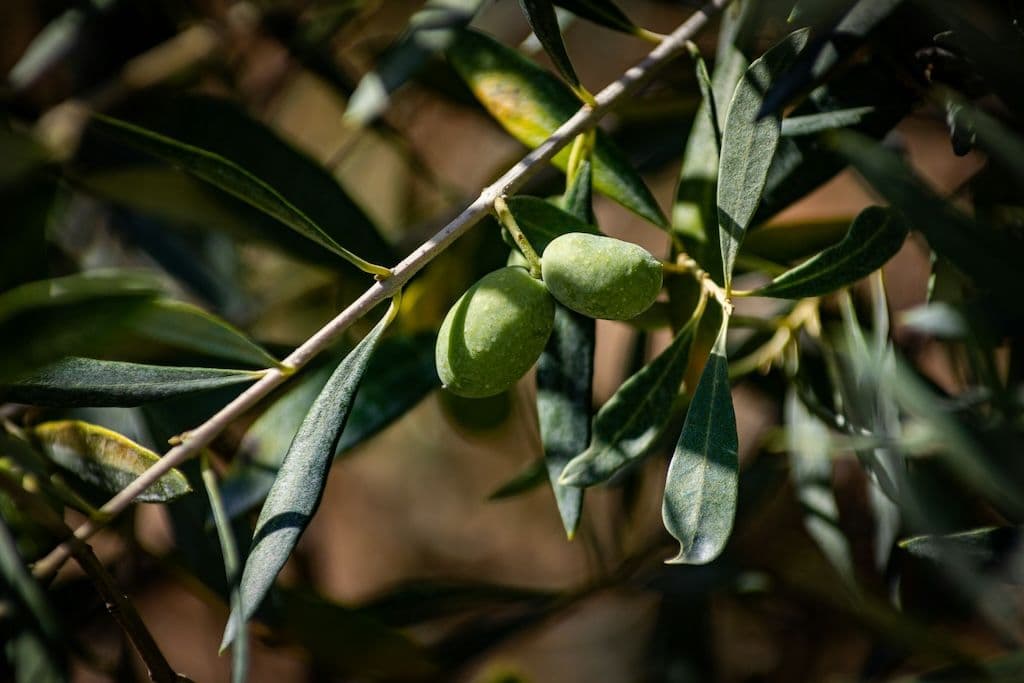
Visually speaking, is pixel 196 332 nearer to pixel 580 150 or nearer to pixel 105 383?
pixel 105 383

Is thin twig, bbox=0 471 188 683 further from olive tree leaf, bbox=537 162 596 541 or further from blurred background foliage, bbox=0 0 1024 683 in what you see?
olive tree leaf, bbox=537 162 596 541

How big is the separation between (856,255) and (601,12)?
1.05ft

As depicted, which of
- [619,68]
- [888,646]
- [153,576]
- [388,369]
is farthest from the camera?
[619,68]

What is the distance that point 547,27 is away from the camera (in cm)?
67

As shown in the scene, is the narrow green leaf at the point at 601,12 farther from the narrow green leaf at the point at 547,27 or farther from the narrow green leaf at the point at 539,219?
the narrow green leaf at the point at 539,219

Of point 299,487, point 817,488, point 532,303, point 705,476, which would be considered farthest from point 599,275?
point 817,488

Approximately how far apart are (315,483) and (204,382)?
14 centimetres

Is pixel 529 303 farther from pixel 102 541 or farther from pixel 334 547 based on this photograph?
pixel 334 547

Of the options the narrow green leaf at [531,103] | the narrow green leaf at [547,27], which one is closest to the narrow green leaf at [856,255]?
the narrow green leaf at [531,103]

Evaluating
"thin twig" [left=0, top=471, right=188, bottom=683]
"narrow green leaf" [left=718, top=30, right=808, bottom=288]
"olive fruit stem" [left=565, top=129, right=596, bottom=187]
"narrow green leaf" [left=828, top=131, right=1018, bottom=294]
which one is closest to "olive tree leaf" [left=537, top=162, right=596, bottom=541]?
"olive fruit stem" [left=565, top=129, right=596, bottom=187]

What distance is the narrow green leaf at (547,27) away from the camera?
65 cm

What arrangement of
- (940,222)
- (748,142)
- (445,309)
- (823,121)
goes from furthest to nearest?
1. (445,309)
2. (823,121)
3. (748,142)
4. (940,222)

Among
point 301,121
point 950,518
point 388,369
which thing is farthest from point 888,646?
point 301,121

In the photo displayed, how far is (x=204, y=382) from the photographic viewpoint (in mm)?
686
